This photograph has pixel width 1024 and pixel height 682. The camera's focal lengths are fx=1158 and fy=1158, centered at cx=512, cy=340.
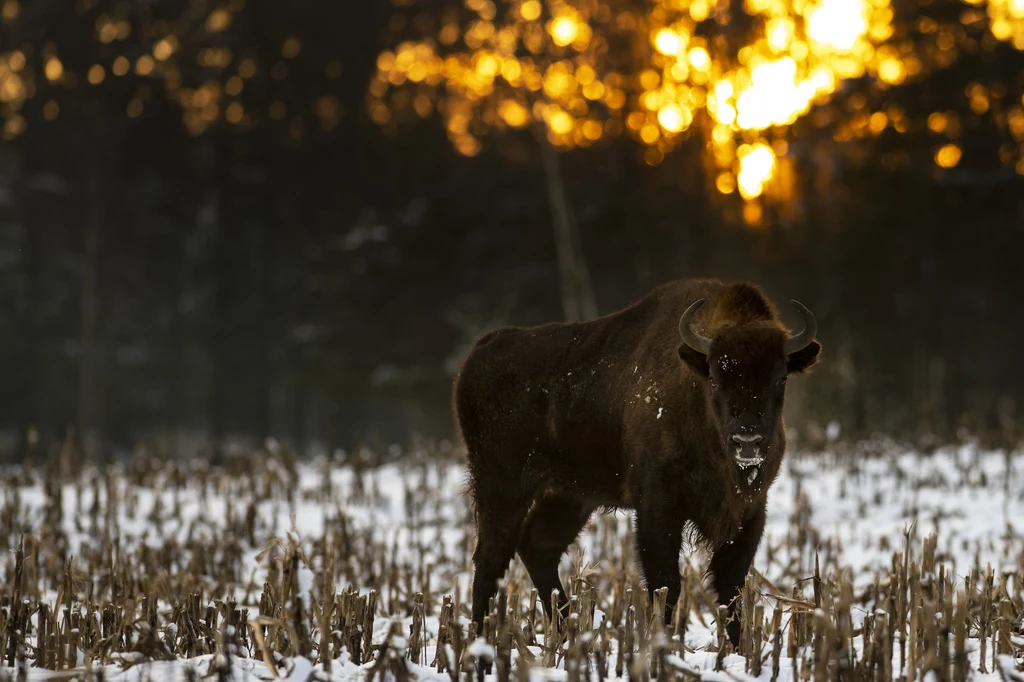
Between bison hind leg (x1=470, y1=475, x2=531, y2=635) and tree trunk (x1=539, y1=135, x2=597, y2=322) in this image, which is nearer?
bison hind leg (x1=470, y1=475, x2=531, y2=635)

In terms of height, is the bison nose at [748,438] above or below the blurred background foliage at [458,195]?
below

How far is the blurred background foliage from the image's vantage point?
2508 centimetres

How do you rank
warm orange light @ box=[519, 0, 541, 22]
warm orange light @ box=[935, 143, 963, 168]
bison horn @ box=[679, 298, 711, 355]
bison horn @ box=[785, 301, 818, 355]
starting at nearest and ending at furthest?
bison horn @ box=[785, 301, 818, 355] → bison horn @ box=[679, 298, 711, 355] → warm orange light @ box=[519, 0, 541, 22] → warm orange light @ box=[935, 143, 963, 168]

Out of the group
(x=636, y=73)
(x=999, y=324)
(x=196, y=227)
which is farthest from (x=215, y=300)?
(x=999, y=324)

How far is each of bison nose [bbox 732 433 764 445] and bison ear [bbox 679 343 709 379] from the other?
0.61 metres

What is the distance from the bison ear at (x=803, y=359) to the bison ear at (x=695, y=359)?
0.49 m

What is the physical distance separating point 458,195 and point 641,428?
2239 centimetres

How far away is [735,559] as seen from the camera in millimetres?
6848

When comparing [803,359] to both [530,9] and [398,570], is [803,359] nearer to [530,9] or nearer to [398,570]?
[398,570]

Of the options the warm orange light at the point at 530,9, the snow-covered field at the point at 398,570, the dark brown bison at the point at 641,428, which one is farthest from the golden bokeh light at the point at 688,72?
the dark brown bison at the point at 641,428

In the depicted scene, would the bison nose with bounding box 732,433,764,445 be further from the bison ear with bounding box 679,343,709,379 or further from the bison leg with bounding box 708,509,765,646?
the bison leg with bounding box 708,509,765,646

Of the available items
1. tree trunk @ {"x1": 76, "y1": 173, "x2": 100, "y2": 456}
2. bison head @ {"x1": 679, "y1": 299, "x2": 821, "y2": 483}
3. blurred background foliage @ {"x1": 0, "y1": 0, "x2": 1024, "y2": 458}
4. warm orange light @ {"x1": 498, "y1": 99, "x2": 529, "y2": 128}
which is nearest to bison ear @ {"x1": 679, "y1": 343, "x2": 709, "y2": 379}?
bison head @ {"x1": 679, "y1": 299, "x2": 821, "y2": 483}

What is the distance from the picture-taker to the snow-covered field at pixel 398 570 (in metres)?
5.14

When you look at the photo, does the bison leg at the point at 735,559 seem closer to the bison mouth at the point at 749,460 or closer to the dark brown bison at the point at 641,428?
the dark brown bison at the point at 641,428
